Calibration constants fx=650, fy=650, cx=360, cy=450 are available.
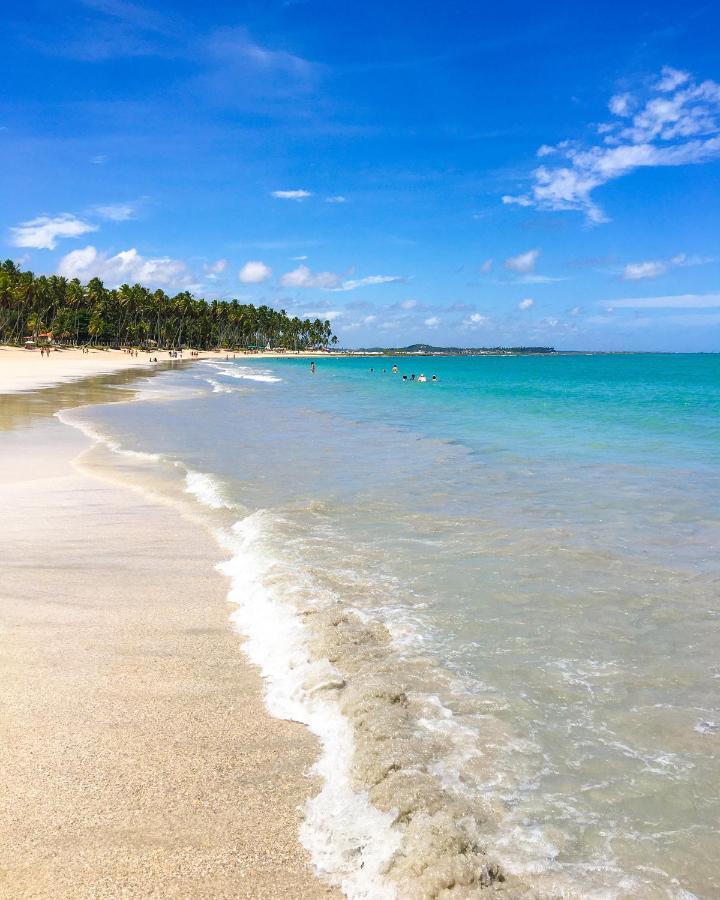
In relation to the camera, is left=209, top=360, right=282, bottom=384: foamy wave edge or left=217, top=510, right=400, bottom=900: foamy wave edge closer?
left=217, top=510, right=400, bottom=900: foamy wave edge

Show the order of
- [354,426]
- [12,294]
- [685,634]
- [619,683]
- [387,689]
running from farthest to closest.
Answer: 1. [12,294]
2. [354,426]
3. [685,634]
4. [619,683]
5. [387,689]

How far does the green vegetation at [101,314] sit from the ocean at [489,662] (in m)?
96.5

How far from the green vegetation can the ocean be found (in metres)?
96.5

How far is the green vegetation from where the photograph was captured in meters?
103

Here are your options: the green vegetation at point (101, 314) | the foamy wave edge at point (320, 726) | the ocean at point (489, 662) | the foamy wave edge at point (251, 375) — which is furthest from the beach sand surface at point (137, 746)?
the green vegetation at point (101, 314)

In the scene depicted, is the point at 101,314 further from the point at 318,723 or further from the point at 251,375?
the point at 318,723

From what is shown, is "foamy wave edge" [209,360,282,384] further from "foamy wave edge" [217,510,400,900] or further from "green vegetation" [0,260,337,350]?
"foamy wave edge" [217,510,400,900]

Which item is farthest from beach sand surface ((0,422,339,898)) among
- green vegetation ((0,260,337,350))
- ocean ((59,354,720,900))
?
green vegetation ((0,260,337,350))

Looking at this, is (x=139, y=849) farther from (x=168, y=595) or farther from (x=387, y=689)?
(x=168, y=595)

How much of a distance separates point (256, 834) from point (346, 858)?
495 mm

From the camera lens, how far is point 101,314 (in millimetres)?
121438

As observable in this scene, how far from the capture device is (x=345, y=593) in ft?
23.1

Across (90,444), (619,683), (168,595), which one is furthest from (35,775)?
(90,444)

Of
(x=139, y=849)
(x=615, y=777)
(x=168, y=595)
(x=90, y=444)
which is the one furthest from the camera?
(x=90, y=444)
